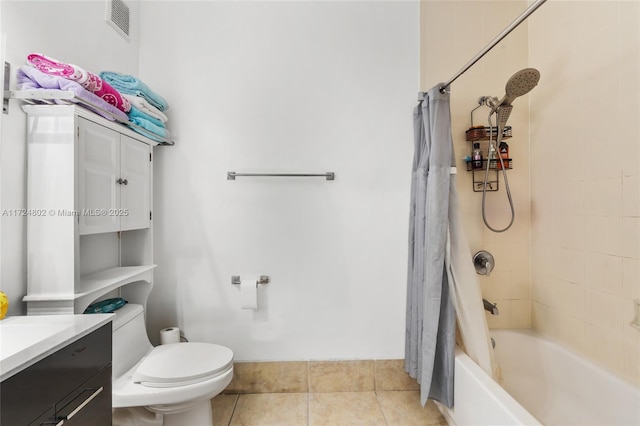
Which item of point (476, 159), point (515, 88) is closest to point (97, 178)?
point (476, 159)

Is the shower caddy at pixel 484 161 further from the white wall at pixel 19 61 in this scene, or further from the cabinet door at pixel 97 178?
the white wall at pixel 19 61

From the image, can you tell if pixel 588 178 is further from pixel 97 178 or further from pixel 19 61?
pixel 19 61

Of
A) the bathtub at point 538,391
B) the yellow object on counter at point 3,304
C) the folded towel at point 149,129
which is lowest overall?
the bathtub at point 538,391

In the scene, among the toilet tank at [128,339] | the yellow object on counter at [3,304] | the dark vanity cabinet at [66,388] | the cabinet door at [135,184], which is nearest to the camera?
Result: the dark vanity cabinet at [66,388]

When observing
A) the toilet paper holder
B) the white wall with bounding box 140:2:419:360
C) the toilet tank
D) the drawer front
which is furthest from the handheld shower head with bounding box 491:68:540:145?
the toilet tank

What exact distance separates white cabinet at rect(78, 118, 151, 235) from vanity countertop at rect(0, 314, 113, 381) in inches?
14.4

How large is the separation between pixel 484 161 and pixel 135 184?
1996mm

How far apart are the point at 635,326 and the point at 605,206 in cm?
53

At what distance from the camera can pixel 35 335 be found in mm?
884

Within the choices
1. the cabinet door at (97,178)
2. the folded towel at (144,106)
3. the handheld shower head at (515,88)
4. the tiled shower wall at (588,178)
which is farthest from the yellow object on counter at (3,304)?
the tiled shower wall at (588,178)

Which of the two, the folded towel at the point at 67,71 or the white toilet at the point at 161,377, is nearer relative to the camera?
the folded towel at the point at 67,71

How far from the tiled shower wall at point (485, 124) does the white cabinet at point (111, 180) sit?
1770 millimetres

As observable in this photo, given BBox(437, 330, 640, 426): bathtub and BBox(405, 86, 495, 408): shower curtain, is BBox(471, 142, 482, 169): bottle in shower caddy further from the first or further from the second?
BBox(437, 330, 640, 426): bathtub

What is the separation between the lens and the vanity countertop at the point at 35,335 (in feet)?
2.31
